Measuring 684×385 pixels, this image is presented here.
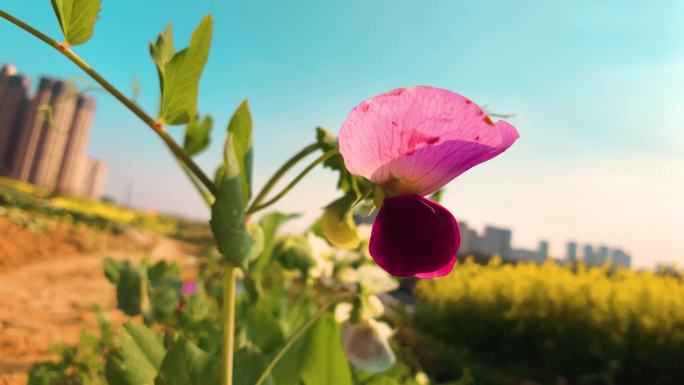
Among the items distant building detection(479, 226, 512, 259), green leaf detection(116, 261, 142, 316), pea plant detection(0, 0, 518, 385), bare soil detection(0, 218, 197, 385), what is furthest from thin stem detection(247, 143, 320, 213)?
distant building detection(479, 226, 512, 259)

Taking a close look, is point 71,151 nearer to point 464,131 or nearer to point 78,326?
point 78,326

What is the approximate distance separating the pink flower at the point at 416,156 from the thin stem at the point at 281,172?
0.53 feet

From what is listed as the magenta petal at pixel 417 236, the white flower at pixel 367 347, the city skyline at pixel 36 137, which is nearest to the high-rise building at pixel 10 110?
the city skyline at pixel 36 137

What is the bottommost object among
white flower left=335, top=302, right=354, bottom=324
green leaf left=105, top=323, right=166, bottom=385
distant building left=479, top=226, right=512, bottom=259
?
green leaf left=105, top=323, right=166, bottom=385

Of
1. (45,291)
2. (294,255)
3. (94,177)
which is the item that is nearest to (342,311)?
(294,255)

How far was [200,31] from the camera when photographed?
0.48 meters

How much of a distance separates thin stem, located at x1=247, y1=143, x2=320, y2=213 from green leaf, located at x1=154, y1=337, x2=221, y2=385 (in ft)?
0.59

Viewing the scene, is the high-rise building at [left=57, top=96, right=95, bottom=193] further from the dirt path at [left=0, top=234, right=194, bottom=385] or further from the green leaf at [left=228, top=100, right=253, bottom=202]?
the green leaf at [left=228, top=100, right=253, bottom=202]

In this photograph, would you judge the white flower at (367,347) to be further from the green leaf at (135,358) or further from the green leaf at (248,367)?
the green leaf at (135,358)

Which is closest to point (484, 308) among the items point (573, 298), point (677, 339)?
point (573, 298)

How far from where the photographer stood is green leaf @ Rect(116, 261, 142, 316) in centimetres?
105

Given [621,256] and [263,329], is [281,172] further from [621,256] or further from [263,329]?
[621,256]

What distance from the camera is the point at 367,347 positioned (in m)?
0.71

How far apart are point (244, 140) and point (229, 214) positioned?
5.2 inches
